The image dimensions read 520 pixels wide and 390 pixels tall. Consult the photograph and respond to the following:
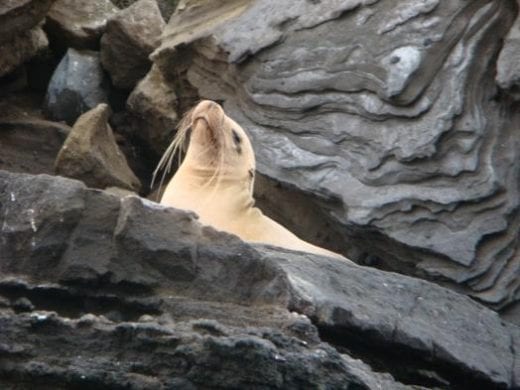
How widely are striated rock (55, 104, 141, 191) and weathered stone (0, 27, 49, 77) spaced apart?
24.5 inches

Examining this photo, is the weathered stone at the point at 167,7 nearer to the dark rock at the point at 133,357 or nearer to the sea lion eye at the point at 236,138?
the sea lion eye at the point at 236,138

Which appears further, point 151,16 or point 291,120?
point 151,16

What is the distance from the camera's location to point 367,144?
924cm

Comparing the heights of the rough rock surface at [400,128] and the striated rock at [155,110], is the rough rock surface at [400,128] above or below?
above

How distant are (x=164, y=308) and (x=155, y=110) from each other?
545 centimetres

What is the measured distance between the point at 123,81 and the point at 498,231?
2890mm

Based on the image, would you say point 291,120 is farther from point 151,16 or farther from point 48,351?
point 48,351

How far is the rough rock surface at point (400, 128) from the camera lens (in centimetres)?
888

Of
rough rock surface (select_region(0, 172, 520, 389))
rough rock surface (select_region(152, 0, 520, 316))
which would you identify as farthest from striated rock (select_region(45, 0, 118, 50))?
rough rock surface (select_region(0, 172, 520, 389))

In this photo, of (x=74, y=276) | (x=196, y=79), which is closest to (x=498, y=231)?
(x=196, y=79)

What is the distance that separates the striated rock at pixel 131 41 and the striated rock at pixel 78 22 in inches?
5.4

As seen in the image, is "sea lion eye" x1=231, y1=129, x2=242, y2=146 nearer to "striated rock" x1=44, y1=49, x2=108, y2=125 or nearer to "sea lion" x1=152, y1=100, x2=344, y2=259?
"sea lion" x1=152, y1=100, x2=344, y2=259

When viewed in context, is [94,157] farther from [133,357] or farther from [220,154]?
[133,357]

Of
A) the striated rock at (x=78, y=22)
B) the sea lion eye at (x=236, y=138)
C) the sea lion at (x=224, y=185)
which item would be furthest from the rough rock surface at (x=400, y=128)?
the striated rock at (x=78, y=22)
